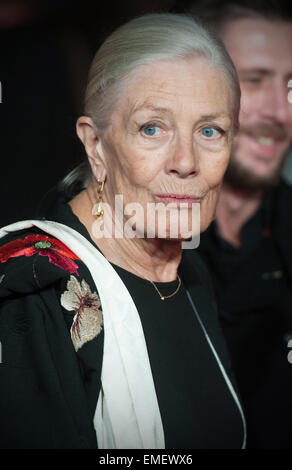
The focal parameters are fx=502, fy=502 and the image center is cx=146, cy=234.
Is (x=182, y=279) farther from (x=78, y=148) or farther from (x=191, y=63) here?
(x=191, y=63)

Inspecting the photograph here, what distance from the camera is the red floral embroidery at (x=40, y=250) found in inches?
38.6

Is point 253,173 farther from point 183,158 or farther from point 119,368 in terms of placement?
point 119,368

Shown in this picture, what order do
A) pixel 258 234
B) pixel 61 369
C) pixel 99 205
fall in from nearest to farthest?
1. pixel 61 369
2. pixel 99 205
3. pixel 258 234

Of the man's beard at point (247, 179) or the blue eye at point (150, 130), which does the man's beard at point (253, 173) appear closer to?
the man's beard at point (247, 179)

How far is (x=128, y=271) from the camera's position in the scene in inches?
46.8

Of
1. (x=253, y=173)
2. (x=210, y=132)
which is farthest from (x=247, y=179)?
(x=210, y=132)

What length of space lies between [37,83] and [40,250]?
162 centimetres

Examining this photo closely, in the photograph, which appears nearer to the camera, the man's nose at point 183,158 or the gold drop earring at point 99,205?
the man's nose at point 183,158

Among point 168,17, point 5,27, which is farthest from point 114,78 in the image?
point 5,27

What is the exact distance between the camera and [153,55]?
3.45 feet

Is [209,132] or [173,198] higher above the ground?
[209,132]

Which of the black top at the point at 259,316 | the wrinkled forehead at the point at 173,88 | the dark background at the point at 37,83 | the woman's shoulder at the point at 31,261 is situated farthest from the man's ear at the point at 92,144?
the black top at the point at 259,316

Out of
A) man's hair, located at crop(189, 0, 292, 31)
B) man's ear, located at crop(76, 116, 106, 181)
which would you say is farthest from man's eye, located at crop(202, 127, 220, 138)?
man's hair, located at crop(189, 0, 292, 31)
